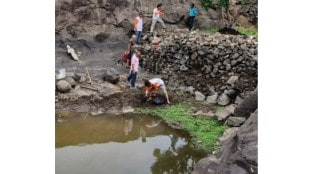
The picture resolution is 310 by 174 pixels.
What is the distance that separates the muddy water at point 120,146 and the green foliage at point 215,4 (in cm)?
736

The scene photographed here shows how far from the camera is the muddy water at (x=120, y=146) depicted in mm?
8688

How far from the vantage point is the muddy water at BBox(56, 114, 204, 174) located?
342 inches

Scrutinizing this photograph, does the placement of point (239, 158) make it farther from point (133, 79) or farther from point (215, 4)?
point (215, 4)

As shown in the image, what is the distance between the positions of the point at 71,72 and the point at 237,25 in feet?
22.8

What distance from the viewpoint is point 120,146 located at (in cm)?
978

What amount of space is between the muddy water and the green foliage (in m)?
7.36

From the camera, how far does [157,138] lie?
33.8 ft

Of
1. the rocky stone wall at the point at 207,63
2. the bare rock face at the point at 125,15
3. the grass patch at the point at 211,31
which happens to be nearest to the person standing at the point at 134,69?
the rocky stone wall at the point at 207,63

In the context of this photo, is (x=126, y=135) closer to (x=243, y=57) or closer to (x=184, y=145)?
(x=184, y=145)

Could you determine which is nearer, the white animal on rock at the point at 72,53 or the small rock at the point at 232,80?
the small rock at the point at 232,80

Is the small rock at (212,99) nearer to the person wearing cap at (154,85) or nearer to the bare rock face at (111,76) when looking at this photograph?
the person wearing cap at (154,85)

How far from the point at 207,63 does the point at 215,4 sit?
4740mm
